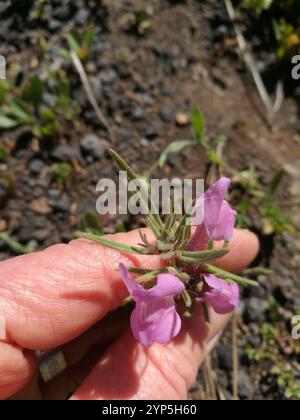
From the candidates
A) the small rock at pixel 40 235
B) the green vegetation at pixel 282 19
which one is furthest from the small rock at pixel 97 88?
the green vegetation at pixel 282 19

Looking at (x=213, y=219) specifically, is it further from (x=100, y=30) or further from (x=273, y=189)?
(x=100, y=30)

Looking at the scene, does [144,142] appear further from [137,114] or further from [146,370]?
[146,370]

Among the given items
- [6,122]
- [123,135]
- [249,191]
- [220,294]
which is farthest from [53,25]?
[220,294]

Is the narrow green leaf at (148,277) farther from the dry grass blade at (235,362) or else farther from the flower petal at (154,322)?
the dry grass blade at (235,362)

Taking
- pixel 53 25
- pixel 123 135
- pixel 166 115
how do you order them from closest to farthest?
pixel 123 135 < pixel 166 115 < pixel 53 25

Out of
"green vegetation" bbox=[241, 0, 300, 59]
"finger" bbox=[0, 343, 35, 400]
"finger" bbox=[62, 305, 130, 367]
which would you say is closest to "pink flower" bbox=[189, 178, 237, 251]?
"finger" bbox=[62, 305, 130, 367]
